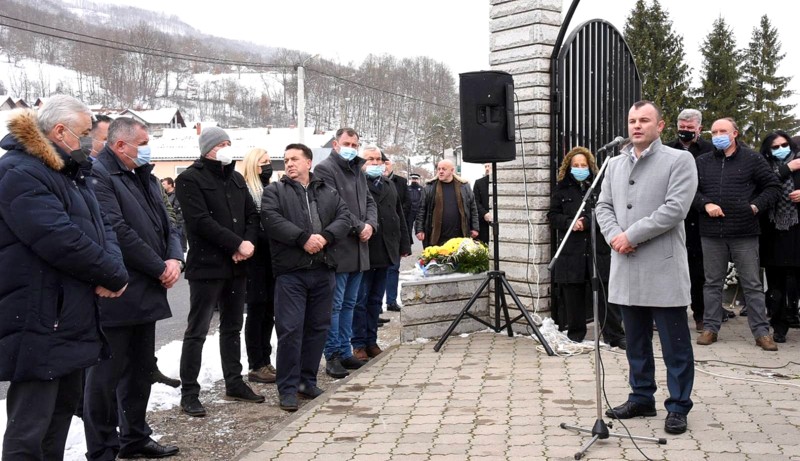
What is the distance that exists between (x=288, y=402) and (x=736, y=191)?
4352 millimetres

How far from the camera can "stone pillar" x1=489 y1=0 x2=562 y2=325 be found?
7.66 m

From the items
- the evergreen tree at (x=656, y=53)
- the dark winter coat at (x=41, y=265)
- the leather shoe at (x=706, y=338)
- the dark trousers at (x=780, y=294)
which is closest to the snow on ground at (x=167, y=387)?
the dark winter coat at (x=41, y=265)

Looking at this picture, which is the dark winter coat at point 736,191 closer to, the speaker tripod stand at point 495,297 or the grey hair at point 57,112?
the speaker tripod stand at point 495,297

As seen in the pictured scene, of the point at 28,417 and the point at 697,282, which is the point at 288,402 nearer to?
the point at 28,417

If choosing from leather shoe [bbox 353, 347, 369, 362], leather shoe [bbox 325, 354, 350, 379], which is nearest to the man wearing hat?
leather shoe [bbox 325, 354, 350, 379]

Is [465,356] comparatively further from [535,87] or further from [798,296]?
[798,296]

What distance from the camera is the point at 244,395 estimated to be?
Answer: 19.5 ft

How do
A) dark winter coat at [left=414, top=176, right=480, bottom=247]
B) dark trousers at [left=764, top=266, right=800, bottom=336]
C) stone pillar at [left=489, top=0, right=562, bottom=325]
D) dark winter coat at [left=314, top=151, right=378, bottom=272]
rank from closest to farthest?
dark winter coat at [left=314, top=151, right=378, bottom=272], dark trousers at [left=764, top=266, right=800, bottom=336], stone pillar at [left=489, top=0, right=562, bottom=325], dark winter coat at [left=414, top=176, right=480, bottom=247]

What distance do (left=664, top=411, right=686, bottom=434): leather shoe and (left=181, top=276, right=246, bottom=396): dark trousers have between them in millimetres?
3161

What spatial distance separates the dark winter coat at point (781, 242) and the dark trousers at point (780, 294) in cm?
14

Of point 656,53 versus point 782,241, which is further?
point 656,53

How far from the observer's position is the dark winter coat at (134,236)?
14.8 feet

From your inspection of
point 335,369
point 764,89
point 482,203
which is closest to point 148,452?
point 335,369

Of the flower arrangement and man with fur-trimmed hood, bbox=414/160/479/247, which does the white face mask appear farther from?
man with fur-trimmed hood, bbox=414/160/479/247
